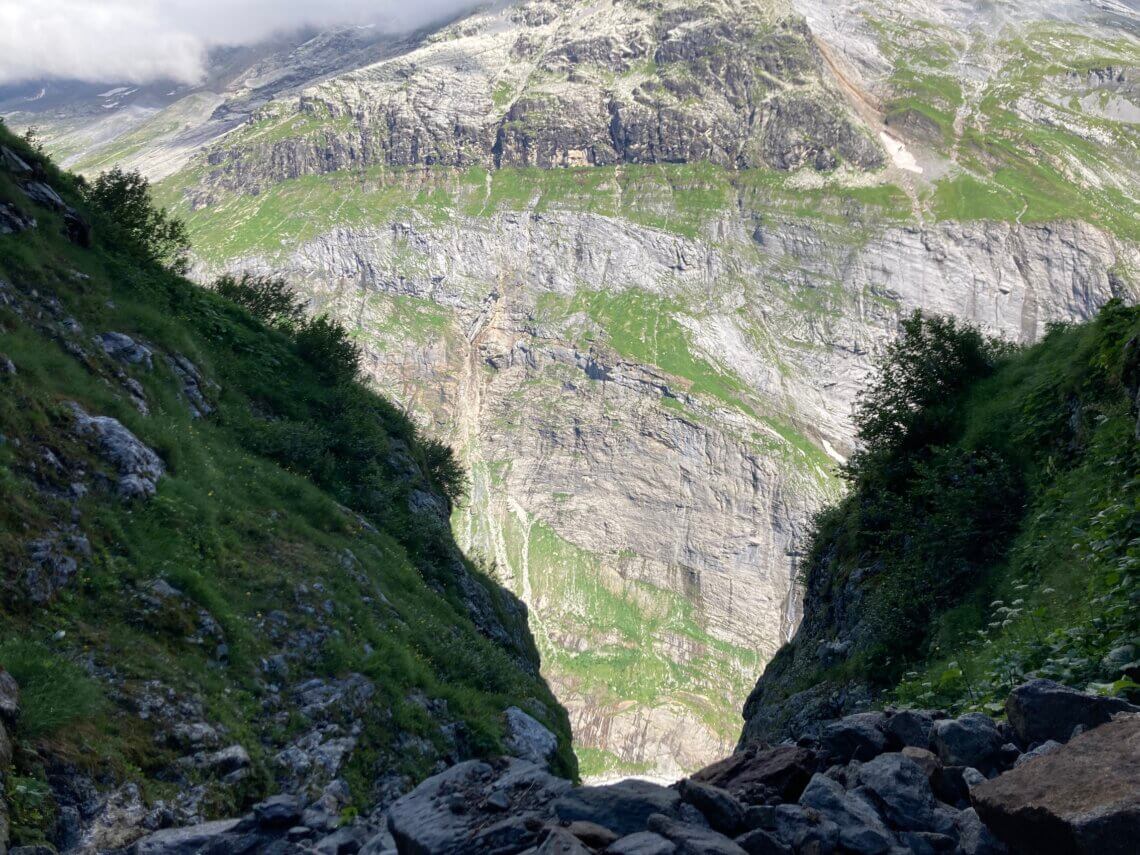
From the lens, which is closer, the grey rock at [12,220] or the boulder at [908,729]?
the boulder at [908,729]

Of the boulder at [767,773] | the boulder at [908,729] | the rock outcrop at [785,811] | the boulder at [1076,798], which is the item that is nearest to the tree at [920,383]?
the boulder at [908,729]

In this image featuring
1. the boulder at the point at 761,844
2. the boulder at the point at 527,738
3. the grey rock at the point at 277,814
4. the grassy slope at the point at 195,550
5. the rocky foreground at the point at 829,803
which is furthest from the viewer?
the boulder at the point at 527,738

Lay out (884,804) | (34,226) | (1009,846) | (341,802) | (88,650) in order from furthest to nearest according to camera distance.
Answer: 1. (34,226)
2. (341,802)
3. (88,650)
4. (884,804)
5. (1009,846)

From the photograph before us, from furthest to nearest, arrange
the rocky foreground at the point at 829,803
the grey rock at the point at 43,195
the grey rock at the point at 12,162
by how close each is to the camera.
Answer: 1. the grey rock at the point at 43,195
2. the grey rock at the point at 12,162
3. the rocky foreground at the point at 829,803

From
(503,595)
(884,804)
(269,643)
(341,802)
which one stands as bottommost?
(503,595)

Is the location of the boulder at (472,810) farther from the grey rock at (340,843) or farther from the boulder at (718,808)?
the boulder at (718,808)

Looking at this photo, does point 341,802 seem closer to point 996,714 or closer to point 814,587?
point 996,714

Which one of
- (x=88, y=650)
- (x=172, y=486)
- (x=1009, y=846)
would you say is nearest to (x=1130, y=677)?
(x=1009, y=846)

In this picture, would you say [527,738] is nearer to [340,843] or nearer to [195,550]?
[195,550]
